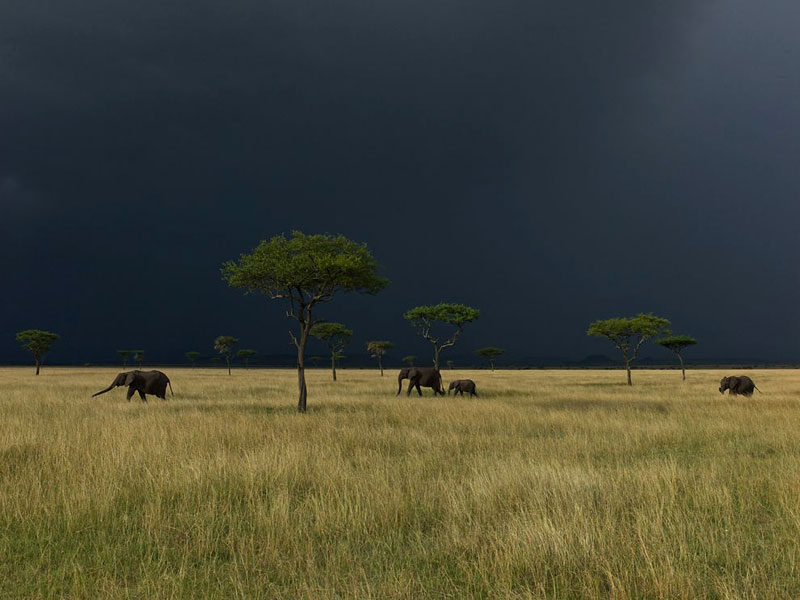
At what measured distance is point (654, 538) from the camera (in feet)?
18.4

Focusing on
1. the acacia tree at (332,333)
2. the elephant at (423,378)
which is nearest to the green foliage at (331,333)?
the acacia tree at (332,333)

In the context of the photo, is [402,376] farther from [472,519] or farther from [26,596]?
[26,596]

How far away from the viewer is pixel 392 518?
6.55 m

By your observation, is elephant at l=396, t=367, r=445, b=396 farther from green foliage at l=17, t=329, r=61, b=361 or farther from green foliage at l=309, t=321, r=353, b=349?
green foliage at l=17, t=329, r=61, b=361

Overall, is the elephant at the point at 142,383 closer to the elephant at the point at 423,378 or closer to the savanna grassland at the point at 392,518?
the savanna grassland at the point at 392,518

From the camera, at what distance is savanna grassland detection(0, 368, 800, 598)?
466 cm

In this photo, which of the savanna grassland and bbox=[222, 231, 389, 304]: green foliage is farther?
bbox=[222, 231, 389, 304]: green foliage

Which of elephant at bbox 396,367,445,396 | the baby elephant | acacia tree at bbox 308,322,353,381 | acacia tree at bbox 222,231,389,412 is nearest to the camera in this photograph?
acacia tree at bbox 222,231,389,412

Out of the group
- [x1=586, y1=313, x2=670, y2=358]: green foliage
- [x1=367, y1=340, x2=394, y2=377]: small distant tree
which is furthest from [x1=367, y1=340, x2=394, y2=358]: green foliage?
[x1=586, y1=313, x2=670, y2=358]: green foliage

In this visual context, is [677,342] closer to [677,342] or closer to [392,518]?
[677,342]

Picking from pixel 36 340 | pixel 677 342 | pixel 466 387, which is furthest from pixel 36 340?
pixel 677 342

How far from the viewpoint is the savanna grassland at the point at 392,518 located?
4.66 m

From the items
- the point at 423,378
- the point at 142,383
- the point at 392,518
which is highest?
the point at 142,383

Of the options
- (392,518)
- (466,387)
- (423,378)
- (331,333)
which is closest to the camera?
(392,518)
